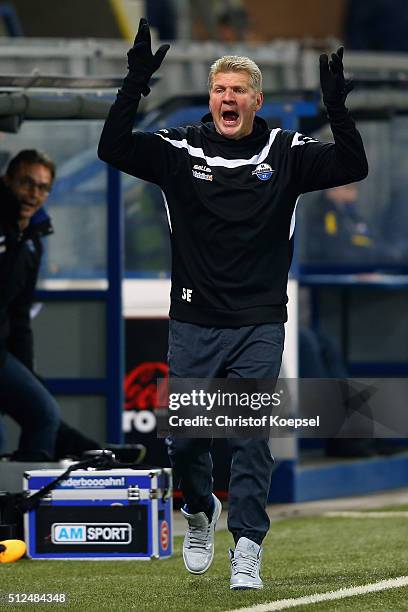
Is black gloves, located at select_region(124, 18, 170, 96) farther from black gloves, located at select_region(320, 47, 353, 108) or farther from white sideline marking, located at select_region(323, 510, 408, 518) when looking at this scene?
white sideline marking, located at select_region(323, 510, 408, 518)

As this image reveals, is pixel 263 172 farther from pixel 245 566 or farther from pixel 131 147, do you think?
pixel 245 566

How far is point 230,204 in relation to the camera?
7.61 meters

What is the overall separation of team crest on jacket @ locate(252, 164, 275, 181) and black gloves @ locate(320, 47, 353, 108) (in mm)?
396

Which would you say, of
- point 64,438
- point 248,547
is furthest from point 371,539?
point 248,547

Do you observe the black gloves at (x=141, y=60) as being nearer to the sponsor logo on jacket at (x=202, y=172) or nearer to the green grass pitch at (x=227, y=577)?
the sponsor logo on jacket at (x=202, y=172)

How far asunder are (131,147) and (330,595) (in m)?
1.89

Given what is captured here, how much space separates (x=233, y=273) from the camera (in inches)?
299

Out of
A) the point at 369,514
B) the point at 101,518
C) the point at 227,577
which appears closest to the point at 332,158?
the point at 227,577

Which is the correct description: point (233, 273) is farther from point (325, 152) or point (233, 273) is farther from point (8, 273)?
point (8, 273)

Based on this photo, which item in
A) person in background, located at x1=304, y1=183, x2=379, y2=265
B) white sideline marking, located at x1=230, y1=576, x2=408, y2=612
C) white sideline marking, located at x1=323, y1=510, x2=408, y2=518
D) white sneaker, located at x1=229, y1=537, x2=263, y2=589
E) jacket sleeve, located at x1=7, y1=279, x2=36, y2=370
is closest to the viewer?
white sideline marking, located at x1=230, y1=576, x2=408, y2=612

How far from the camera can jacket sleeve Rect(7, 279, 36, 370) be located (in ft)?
33.8

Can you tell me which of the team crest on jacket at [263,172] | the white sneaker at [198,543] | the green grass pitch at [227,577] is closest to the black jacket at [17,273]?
the green grass pitch at [227,577]

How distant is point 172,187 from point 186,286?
0.40 meters

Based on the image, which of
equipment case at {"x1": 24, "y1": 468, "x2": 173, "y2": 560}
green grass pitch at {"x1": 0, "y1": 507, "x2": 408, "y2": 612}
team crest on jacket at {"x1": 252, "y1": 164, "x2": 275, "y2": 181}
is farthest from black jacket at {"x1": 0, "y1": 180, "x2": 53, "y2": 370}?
team crest on jacket at {"x1": 252, "y1": 164, "x2": 275, "y2": 181}
